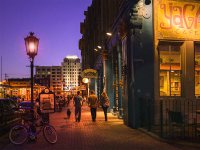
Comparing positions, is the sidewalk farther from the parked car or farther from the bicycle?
the parked car

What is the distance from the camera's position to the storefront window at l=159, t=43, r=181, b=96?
55.2 feet

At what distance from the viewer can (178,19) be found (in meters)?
A: 16.6

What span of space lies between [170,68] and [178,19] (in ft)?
7.59

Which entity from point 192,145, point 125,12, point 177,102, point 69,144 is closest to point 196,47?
point 177,102

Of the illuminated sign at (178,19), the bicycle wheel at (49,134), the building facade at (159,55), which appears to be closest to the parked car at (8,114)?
the bicycle wheel at (49,134)

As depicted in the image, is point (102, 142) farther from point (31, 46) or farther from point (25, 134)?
point (31, 46)

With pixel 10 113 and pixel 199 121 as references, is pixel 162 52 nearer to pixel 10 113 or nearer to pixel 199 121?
pixel 199 121

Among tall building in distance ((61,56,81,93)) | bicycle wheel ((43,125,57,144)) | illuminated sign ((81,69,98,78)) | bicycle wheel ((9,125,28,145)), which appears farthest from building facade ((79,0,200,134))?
tall building in distance ((61,56,81,93))

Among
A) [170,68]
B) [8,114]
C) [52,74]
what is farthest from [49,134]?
[52,74]

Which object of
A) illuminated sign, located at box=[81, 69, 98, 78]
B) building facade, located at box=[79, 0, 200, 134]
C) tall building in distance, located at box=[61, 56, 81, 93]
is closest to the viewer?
building facade, located at box=[79, 0, 200, 134]

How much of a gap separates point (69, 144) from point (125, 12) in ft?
29.4

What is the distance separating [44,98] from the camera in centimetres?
1981

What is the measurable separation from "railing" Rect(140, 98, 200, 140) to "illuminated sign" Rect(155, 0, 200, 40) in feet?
9.95

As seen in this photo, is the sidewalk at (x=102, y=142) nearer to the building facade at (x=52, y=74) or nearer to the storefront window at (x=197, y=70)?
the storefront window at (x=197, y=70)
